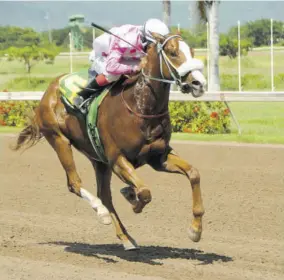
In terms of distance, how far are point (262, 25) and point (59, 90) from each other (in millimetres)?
31908

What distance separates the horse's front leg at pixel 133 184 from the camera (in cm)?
678

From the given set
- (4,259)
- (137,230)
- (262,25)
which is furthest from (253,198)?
(262,25)

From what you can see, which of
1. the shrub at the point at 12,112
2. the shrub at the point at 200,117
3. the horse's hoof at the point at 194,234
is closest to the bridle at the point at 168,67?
the horse's hoof at the point at 194,234

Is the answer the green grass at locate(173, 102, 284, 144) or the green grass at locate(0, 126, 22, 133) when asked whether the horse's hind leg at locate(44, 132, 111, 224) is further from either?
the green grass at locate(0, 126, 22, 133)

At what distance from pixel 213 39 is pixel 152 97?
18.6m

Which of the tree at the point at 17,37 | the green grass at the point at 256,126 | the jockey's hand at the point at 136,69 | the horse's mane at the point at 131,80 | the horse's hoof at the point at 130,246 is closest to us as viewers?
the horse's mane at the point at 131,80

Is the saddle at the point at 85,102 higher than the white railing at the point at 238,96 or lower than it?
higher

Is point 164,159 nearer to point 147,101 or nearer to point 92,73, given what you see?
point 147,101

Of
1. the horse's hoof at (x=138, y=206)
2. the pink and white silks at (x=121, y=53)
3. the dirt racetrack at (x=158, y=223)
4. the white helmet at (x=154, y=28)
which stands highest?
the white helmet at (x=154, y=28)

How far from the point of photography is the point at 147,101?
694cm

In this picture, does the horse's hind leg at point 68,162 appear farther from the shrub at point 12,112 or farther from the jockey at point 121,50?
Answer: the shrub at point 12,112

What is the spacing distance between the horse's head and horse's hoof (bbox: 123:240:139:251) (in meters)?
1.60

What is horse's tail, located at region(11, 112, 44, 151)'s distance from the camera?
8.68m

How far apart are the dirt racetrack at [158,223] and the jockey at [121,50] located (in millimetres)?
1511
